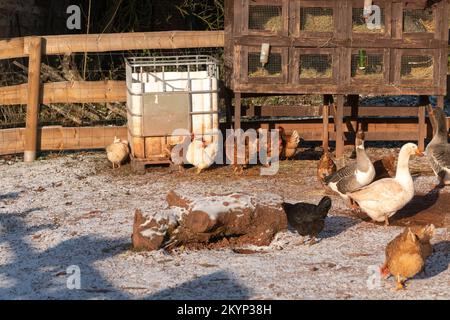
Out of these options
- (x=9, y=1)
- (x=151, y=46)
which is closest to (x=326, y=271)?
(x=151, y=46)

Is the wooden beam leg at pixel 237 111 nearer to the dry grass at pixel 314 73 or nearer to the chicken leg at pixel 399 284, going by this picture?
the dry grass at pixel 314 73

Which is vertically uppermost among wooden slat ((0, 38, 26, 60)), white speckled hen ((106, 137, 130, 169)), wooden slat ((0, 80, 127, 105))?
wooden slat ((0, 38, 26, 60))

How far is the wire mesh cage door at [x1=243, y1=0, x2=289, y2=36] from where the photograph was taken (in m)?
11.0

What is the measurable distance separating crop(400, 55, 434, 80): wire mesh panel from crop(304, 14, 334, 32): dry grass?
1186mm

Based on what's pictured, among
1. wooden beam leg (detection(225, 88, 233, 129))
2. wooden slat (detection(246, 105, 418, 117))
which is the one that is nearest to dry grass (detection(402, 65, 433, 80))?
wooden slat (detection(246, 105, 418, 117))

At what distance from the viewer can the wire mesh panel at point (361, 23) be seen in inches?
439

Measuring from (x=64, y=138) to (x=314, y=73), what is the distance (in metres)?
3.87

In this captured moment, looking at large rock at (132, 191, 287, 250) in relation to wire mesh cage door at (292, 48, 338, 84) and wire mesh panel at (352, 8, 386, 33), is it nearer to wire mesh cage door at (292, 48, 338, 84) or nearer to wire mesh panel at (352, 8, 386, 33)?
wire mesh cage door at (292, 48, 338, 84)

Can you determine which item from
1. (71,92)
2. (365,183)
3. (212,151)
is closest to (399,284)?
(365,183)

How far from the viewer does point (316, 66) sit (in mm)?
11211

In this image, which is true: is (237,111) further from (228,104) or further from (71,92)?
(71,92)

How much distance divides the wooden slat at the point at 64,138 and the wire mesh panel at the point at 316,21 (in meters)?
3.17

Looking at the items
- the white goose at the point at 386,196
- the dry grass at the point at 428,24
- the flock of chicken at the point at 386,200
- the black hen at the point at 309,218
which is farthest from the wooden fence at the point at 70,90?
the black hen at the point at 309,218

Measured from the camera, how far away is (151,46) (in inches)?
473
